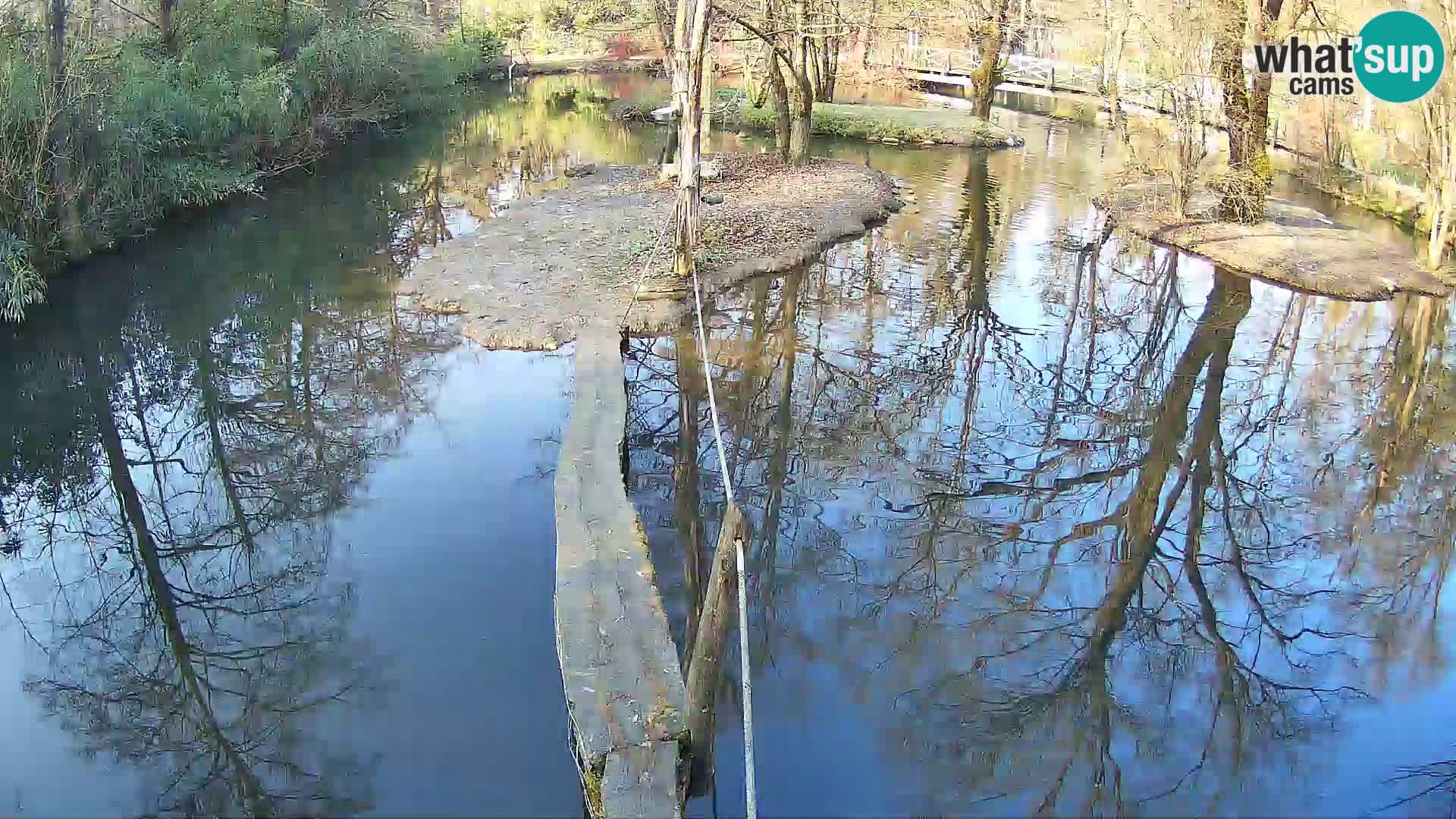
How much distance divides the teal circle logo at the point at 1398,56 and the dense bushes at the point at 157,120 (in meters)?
16.2

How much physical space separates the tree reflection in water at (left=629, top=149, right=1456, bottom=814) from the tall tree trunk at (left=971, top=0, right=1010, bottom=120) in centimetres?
1351

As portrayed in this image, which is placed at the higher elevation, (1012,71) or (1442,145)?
(1012,71)

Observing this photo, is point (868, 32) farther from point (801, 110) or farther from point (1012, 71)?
point (1012, 71)

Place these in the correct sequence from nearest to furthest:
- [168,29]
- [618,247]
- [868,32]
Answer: [618,247] < [168,29] < [868,32]

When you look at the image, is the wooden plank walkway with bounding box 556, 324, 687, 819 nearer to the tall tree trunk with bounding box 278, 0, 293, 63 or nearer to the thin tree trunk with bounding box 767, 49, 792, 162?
the thin tree trunk with bounding box 767, 49, 792, 162

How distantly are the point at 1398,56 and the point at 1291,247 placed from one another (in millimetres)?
3628

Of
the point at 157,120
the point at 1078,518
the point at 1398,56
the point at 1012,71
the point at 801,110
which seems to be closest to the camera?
the point at 1078,518

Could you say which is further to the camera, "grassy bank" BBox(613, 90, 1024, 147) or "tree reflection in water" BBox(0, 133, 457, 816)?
"grassy bank" BBox(613, 90, 1024, 147)

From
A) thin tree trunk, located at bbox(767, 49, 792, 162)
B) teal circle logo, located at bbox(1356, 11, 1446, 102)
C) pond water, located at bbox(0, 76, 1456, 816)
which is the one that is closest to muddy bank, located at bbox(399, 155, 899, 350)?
pond water, located at bbox(0, 76, 1456, 816)

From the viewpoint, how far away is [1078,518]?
768 centimetres

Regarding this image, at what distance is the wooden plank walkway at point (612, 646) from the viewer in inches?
169

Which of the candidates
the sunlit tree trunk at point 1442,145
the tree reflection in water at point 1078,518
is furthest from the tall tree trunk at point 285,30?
the sunlit tree trunk at point 1442,145

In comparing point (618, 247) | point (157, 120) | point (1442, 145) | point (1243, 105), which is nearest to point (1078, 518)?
point (618, 247)

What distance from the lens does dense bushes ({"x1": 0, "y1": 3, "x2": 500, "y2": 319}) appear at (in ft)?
38.8
